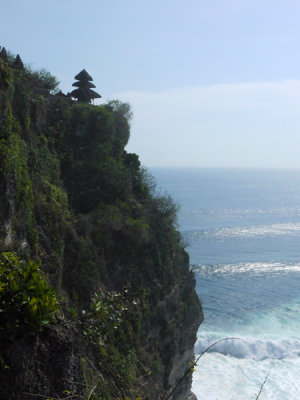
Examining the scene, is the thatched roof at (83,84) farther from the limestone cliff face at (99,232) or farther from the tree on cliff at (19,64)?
the tree on cliff at (19,64)

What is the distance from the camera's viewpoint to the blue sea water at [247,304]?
105ft

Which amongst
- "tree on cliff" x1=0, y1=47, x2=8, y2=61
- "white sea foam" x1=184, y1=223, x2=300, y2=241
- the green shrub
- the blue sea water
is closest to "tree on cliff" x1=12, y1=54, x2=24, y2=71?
"tree on cliff" x1=0, y1=47, x2=8, y2=61

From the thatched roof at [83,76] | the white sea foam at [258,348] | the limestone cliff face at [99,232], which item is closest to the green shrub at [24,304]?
the limestone cliff face at [99,232]

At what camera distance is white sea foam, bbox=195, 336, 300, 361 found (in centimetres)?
3691

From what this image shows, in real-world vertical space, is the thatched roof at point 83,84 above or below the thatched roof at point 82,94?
above

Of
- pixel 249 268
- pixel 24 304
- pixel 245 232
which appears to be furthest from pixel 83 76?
pixel 245 232

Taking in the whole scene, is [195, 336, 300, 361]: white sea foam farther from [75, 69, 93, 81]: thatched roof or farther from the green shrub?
the green shrub

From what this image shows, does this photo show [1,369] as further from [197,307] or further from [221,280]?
[221,280]

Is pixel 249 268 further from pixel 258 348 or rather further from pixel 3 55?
pixel 3 55

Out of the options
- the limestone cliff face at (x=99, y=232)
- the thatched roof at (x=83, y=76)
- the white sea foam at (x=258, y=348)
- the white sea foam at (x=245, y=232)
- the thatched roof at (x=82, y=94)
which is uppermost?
the thatched roof at (x=83, y=76)

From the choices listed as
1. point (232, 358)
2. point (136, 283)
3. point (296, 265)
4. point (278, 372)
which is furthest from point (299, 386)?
point (296, 265)

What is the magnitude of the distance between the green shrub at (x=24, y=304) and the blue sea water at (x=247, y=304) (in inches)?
217

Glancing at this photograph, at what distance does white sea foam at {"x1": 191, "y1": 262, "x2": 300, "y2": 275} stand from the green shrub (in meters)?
51.6

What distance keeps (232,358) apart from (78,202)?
76.0 ft
